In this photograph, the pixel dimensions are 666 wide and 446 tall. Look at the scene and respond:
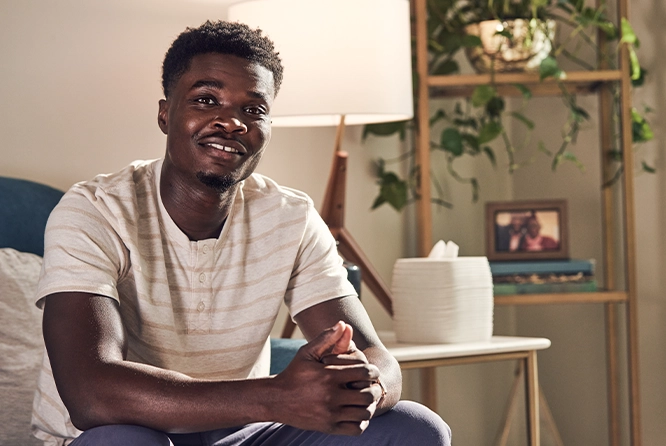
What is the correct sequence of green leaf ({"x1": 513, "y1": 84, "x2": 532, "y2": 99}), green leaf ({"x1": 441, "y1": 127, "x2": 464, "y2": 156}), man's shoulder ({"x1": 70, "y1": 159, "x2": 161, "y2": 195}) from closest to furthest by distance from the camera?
man's shoulder ({"x1": 70, "y1": 159, "x2": 161, "y2": 195}) → green leaf ({"x1": 513, "y1": 84, "x2": 532, "y2": 99}) → green leaf ({"x1": 441, "y1": 127, "x2": 464, "y2": 156})

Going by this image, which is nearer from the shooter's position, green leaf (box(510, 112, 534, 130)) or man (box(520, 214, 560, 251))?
man (box(520, 214, 560, 251))

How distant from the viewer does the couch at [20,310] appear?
1.50 m

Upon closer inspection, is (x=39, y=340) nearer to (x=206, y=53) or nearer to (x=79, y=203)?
(x=79, y=203)

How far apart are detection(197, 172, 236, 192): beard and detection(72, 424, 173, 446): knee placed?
16.4 inches

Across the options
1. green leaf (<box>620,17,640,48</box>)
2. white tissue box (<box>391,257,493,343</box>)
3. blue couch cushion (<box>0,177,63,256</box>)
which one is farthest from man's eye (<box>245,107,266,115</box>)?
green leaf (<box>620,17,640,48</box>)

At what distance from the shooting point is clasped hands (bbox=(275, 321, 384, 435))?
3.73ft

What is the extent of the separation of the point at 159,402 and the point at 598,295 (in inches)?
60.5

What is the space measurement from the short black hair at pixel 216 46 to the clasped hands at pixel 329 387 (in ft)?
1.66

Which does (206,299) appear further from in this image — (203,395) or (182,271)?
(203,395)

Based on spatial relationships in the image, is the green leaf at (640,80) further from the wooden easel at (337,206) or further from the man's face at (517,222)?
the wooden easel at (337,206)

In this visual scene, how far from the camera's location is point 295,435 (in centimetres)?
133

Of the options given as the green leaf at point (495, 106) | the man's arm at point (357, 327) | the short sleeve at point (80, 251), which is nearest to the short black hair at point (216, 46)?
the short sleeve at point (80, 251)

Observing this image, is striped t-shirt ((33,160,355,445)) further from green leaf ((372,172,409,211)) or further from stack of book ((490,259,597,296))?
green leaf ((372,172,409,211))

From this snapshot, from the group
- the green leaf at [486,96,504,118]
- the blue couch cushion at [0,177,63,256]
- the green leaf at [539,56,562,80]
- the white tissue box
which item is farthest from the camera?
the green leaf at [486,96,504,118]
